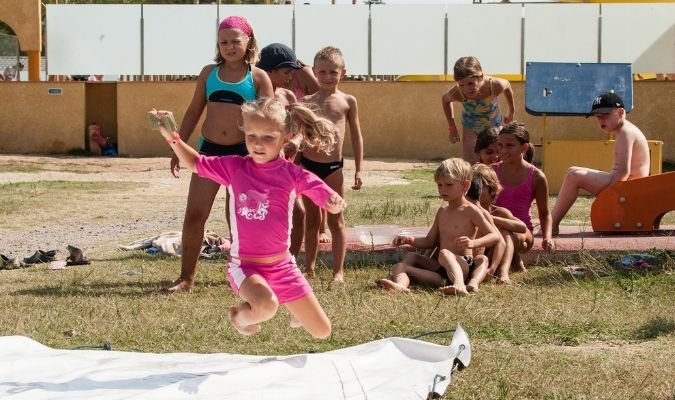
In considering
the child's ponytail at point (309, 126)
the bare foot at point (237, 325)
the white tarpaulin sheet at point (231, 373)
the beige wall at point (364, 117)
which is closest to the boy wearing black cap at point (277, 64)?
the child's ponytail at point (309, 126)

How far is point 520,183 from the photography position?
379 inches

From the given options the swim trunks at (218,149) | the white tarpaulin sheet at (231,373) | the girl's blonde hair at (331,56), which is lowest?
the white tarpaulin sheet at (231,373)

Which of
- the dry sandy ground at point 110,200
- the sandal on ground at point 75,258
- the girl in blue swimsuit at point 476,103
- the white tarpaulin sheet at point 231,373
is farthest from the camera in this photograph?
the dry sandy ground at point 110,200

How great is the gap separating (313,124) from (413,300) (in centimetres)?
206

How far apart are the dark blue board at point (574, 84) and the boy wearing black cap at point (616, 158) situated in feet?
21.9

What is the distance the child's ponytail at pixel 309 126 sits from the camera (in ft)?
19.7

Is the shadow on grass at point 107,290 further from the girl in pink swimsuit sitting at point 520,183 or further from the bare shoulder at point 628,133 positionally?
the bare shoulder at point 628,133

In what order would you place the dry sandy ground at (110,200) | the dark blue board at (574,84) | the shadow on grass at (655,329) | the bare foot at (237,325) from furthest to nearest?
1. the dark blue board at (574,84)
2. the dry sandy ground at (110,200)
3. the shadow on grass at (655,329)
4. the bare foot at (237,325)

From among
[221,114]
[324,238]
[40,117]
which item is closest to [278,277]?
[221,114]

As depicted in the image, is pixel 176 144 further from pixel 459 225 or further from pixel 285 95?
pixel 285 95

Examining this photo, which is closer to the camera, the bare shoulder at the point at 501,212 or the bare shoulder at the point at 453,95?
the bare shoulder at the point at 501,212

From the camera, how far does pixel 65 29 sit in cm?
2630

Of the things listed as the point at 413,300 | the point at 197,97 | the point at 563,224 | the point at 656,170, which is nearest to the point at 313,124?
the point at 413,300

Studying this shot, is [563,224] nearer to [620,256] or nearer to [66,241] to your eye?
[620,256]
